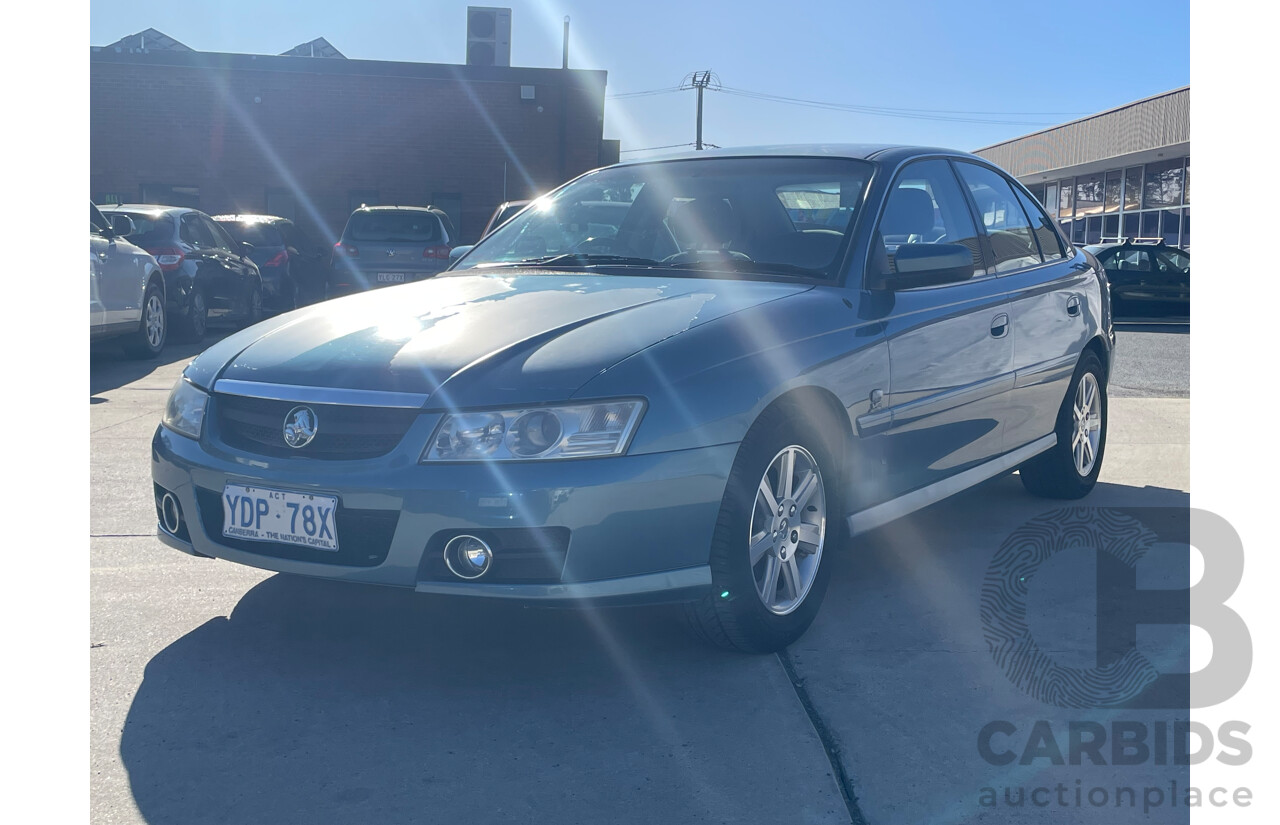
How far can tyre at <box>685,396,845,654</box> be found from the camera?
10.8 feet

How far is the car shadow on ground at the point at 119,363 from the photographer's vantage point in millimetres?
9453

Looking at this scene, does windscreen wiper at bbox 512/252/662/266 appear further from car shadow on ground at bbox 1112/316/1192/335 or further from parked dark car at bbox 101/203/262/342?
car shadow on ground at bbox 1112/316/1192/335

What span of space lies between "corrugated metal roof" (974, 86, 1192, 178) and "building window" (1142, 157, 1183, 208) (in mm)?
1230

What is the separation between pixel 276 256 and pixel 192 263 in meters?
4.71

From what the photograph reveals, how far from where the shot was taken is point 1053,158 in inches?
1337

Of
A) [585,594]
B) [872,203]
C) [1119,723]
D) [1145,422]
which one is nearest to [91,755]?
[585,594]

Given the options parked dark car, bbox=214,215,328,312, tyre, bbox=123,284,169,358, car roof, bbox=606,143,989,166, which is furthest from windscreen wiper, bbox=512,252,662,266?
parked dark car, bbox=214,215,328,312

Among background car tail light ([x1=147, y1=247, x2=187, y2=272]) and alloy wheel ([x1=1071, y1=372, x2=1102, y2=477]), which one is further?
background car tail light ([x1=147, y1=247, x2=187, y2=272])

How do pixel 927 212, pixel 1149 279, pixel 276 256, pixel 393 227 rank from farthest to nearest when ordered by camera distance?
pixel 1149 279
pixel 276 256
pixel 393 227
pixel 927 212

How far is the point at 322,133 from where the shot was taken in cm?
2655

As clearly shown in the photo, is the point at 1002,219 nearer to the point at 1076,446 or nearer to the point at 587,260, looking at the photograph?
the point at 1076,446

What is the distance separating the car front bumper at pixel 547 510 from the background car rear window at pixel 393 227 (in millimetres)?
12790

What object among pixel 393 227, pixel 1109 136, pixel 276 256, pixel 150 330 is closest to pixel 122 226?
pixel 150 330

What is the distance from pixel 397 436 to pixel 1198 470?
4.90 meters
